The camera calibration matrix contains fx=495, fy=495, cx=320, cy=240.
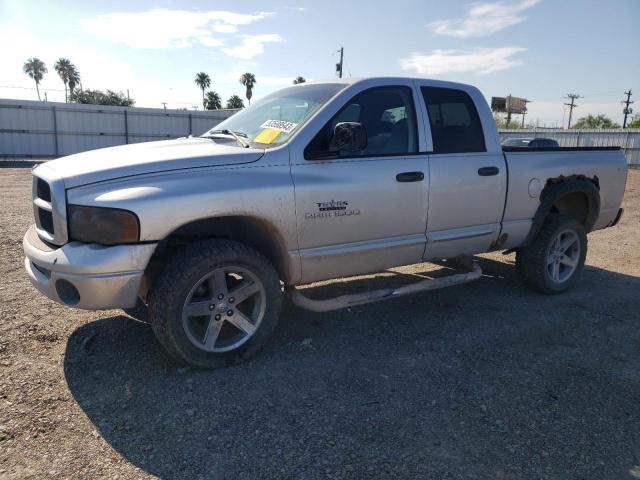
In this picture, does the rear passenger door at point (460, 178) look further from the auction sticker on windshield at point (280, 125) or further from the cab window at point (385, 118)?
the auction sticker on windshield at point (280, 125)

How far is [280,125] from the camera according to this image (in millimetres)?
3838

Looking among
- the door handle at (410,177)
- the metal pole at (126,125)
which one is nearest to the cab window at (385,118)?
the door handle at (410,177)

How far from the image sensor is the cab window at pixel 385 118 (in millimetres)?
3916

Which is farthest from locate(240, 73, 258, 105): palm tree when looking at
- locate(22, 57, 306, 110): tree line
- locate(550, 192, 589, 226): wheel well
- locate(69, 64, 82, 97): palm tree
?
locate(550, 192, 589, 226): wheel well

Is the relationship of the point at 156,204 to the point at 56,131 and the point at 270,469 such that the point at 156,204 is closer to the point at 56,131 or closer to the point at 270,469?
the point at 270,469

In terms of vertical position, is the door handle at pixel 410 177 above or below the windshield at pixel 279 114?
below

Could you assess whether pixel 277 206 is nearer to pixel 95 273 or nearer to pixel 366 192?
pixel 366 192

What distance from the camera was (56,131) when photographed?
23.6m

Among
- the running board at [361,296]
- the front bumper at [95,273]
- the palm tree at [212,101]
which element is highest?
the palm tree at [212,101]

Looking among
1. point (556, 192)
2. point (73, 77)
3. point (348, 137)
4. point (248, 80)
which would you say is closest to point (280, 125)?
point (348, 137)

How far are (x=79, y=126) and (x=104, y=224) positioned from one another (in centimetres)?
2421

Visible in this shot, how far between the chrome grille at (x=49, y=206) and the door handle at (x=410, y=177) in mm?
2384

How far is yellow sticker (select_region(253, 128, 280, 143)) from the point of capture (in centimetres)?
371

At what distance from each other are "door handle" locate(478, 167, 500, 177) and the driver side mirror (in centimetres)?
143
